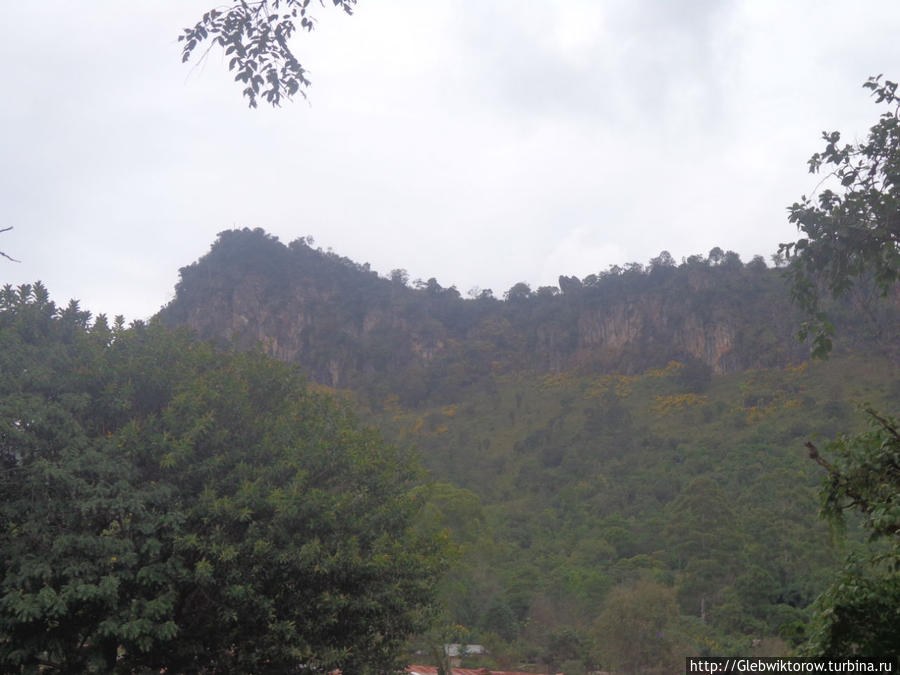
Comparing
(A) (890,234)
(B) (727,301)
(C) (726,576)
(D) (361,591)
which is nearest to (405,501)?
(D) (361,591)

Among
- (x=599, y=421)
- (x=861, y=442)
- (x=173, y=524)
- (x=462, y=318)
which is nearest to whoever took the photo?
(x=861, y=442)

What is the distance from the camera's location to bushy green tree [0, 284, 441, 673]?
8.21 m

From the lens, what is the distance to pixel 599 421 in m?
52.8

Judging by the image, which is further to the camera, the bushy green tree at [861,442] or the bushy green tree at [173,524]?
the bushy green tree at [173,524]

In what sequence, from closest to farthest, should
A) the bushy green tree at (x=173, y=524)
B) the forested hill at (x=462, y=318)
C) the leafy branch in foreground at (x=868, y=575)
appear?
the leafy branch in foreground at (x=868, y=575) < the bushy green tree at (x=173, y=524) < the forested hill at (x=462, y=318)

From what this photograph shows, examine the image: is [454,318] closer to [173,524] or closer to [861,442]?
[173,524]

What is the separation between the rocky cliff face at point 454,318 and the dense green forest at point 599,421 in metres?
0.22

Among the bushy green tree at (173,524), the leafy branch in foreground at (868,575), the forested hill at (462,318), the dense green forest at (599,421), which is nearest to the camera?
the leafy branch in foreground at (868,575)

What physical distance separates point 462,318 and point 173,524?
231 feet

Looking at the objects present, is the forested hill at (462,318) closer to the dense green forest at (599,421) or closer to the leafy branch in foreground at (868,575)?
the dense green forest at (599,421)

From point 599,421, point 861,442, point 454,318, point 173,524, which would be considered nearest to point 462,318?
point 454,318

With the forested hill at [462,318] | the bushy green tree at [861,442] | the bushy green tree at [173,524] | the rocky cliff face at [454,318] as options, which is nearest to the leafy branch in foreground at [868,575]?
the bushy green tree at [861,442]

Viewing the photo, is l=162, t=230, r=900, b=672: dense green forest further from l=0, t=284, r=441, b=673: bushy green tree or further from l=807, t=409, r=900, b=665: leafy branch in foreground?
l=0, t=284, r=441, b=673: bushy green tree

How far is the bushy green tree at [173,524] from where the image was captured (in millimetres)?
8211
